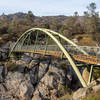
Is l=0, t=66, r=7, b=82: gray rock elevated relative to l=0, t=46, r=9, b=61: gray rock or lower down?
lower down

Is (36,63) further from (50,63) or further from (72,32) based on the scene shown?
(72,32)

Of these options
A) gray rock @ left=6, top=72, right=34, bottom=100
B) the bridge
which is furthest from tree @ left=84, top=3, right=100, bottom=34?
gray rock @ left=6, top=72, right=34, bottom=100

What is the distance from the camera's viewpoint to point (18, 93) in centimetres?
2789

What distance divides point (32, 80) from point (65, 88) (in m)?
8.11

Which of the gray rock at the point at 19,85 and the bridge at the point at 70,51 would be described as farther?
the gray rock at the point at 19,85

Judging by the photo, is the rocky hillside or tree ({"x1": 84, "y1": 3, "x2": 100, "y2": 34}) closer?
the rocky hillside

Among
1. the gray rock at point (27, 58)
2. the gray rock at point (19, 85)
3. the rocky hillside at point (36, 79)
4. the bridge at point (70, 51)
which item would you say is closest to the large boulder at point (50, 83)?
the rocky hillside at point (36, 79)

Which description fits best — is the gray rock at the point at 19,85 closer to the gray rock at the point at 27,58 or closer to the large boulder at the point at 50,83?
the large boulder at the point at 50,83

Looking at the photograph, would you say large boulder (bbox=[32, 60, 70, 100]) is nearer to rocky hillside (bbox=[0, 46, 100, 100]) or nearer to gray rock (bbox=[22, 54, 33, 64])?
rocky hillside (bbox=[0, 46, 100, 100])

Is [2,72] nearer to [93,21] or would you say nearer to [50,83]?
[50,83]

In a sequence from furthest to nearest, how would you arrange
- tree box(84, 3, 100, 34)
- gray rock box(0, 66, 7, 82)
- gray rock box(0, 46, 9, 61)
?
tree box(84, 3, 100, 34) < gray rock box(0, 46, 9, 61) < gray rock box(0, 66, 7, 82)

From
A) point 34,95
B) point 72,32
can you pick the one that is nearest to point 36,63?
point 34,95

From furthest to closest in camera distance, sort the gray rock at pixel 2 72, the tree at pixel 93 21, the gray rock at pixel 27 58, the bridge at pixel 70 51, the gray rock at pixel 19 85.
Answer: the tree at pixel 93 21 → the gray rock at pixel 27 58 → the gray rock at pixel 2 72 → the gray rock at pixel 19 85 → the bridge at pixel 70 51

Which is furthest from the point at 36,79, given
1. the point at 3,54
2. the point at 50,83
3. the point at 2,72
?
the point at 3,54
